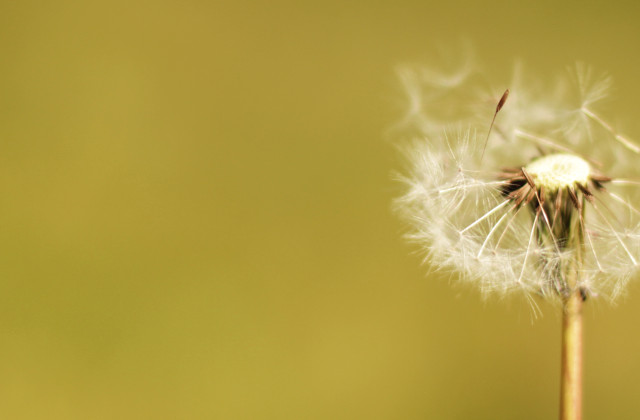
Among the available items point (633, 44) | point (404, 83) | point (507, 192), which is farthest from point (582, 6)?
point (507, 192)

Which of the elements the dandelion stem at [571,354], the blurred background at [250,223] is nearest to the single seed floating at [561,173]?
the dandelion stem at [571,354]

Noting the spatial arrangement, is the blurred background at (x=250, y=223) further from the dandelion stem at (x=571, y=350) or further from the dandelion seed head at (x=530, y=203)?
the dandelion stem at (x=571, y=350)

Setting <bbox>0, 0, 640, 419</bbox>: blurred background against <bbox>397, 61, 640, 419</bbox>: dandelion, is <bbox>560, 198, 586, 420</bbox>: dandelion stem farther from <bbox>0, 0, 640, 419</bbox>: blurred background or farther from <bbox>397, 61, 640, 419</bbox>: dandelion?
<bbox>0, 0, 640, 419</bbox>: blurred background

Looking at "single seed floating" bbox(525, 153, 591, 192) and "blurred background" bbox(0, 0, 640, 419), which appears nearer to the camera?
"single seed floating" bbox(525, 153, 591, 192)

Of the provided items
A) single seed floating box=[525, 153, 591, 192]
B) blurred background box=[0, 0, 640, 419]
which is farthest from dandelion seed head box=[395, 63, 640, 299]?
blurred background box=[0, 0, 640, 419]

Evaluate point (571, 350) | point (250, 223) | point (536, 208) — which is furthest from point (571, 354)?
point (250, 223)

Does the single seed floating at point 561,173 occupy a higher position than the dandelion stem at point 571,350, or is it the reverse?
the single seed floating at point 561,173
